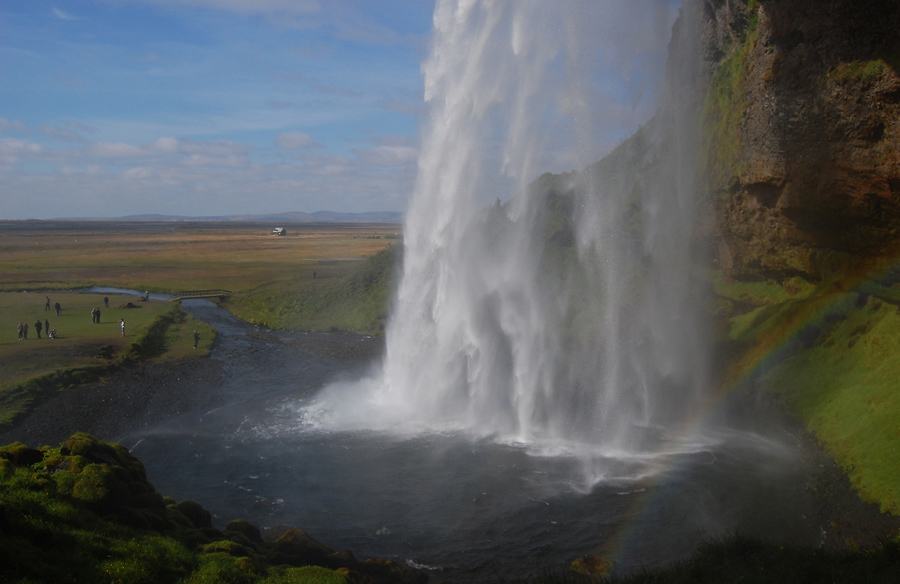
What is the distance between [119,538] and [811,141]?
29925 mm

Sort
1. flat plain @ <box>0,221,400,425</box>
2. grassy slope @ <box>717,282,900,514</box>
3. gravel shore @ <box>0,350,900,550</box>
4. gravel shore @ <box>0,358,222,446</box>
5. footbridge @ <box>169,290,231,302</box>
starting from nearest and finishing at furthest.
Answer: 1. gravel shore @ <box>0,350,900,550</box>
2. grassy slope @ <box>717,282,900,514</box>
3. gravel shore @ <box>0,358,222,446</box>
4. flat plain @ <box>0,221,400,425</box>
5. footbridge @ <box>169,290,231,302</box>

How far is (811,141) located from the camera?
27.6 m

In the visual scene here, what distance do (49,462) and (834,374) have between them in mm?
28307

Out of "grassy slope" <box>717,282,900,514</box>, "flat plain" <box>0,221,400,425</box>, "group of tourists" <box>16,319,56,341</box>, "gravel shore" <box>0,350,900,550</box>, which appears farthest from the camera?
"group of tourists" <box>16,319,56,341</box>

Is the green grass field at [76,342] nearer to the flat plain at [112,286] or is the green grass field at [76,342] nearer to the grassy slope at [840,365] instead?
the flat plain at [112,286]

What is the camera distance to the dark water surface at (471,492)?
57.7 ft

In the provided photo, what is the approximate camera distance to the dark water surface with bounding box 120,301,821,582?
17578 millimetres

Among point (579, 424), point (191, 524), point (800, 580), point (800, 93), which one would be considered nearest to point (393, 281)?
point (579, 424)

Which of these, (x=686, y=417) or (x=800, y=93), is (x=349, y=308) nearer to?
(x=686, y=417)

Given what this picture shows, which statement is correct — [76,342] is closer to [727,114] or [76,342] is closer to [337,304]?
[337,304]

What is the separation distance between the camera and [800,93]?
1103 inches

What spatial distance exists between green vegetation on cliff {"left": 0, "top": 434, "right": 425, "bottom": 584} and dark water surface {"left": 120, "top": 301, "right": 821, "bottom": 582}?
2.35 metres

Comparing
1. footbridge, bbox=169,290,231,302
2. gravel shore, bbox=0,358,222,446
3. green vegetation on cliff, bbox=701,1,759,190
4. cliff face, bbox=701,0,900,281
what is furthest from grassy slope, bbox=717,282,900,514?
footbridge, bbox=169,290,231,302

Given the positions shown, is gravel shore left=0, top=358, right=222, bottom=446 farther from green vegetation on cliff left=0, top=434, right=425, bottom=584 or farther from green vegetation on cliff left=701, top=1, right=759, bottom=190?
green vegetation on cliff left=701, top=1, right=759, bottom=190
